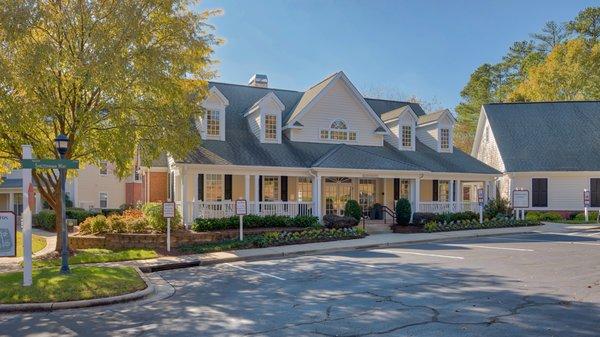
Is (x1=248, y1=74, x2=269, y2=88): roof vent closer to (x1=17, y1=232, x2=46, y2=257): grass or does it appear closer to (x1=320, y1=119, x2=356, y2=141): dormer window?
(x1=320, y1=119, x2=356, y2=141): dormer window

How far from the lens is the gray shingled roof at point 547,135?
3056cm

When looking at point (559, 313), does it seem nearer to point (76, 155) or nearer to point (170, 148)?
point (170, 148)

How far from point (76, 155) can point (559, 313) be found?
15.5m

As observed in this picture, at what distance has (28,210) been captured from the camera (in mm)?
10820

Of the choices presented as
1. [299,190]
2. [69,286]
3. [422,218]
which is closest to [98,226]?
[299,190]

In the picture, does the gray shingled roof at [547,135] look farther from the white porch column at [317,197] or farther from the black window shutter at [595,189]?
the white porch column at [317,197]

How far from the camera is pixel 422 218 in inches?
919

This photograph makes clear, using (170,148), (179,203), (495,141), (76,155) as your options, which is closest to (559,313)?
(170,148)

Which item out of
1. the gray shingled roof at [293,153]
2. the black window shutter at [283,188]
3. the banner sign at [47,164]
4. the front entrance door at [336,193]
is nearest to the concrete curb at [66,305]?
the banner sign at [47,164]

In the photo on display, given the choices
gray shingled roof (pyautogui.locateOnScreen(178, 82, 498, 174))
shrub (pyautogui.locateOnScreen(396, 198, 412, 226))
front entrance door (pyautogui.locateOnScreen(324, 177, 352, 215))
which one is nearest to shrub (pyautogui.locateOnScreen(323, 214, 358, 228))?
shrub (pyautogui.locateOnScreen(396, 198, 412, 226))

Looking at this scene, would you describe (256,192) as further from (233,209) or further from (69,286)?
(69,286)

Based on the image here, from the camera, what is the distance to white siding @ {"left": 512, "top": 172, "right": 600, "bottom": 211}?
30.1 meters

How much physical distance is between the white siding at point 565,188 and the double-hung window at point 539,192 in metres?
0.22

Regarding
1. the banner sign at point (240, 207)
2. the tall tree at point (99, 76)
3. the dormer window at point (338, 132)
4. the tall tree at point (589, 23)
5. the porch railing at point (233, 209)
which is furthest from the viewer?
the tall tree at point (589, 23)
